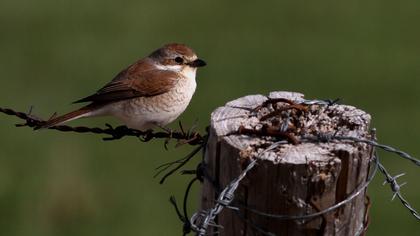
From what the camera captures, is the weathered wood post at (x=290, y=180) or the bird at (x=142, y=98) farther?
the bird at (x=142, y=98)

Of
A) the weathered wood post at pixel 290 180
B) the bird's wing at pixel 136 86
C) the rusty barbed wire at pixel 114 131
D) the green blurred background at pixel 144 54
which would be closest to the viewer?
the weathered wood post at pixel 290 180

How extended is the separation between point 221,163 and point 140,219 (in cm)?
535

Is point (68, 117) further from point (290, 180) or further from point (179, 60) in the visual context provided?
point (290, 180)

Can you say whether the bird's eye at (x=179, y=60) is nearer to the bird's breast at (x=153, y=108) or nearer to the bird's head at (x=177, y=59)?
→ the bird's head at (x=177, y=59)

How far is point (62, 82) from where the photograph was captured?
42.6 feet

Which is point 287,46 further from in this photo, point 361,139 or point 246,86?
point 361,139

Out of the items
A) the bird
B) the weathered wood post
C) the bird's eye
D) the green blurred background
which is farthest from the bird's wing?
the weathered wood post

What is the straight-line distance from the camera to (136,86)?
7660 millimetres

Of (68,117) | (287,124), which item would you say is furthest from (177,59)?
(287,124)

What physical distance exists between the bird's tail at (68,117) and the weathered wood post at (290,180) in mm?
2623

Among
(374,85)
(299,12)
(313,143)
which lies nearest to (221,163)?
(313,143)

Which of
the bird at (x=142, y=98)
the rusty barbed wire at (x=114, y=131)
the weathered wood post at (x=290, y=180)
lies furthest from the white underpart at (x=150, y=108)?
the weathered wood post at (x=290, y=180)

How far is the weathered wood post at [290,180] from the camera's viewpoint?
13.5 feet

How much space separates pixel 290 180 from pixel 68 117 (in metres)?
3.49
